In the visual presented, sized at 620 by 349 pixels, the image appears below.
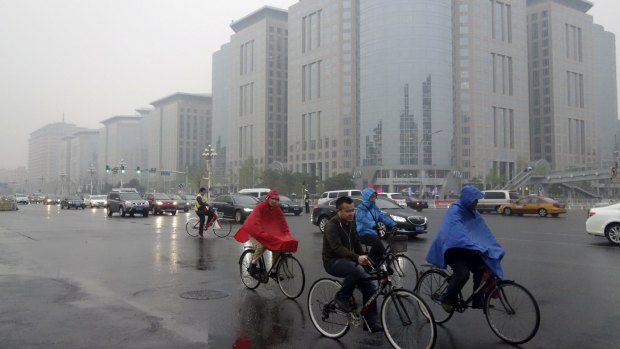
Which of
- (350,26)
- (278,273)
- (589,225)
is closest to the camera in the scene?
(278,273)

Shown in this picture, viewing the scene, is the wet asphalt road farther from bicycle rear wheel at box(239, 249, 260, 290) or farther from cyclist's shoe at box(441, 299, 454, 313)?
cyclist's shoe at box(441, 299, 454, 313)

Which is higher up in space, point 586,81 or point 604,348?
point 586,81

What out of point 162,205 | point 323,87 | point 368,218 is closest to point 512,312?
point 368,218

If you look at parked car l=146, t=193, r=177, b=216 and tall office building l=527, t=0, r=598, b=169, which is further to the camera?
tall office building l=527, t=0, r=598, b=169

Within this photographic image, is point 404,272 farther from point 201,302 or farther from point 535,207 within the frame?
point 535,207

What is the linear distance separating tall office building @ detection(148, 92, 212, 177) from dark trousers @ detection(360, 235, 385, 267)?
167038mm

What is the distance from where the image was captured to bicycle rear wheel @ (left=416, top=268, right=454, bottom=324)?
19.0 feet

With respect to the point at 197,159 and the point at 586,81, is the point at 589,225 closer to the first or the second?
the point at 586,81

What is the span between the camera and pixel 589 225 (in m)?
14.2

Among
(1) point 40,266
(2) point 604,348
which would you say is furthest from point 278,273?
(1) point 40,266

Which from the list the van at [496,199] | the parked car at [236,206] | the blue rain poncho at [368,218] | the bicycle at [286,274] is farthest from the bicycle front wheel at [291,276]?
the van at [496,199]

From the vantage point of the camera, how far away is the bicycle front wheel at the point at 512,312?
4.98 meters

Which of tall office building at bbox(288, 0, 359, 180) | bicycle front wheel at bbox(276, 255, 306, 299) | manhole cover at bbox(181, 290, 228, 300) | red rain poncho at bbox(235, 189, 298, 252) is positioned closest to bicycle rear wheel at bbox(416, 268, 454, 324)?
bicycle front wheel at bbox(276, 255, 306, 299)

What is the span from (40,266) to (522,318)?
9.58 m
